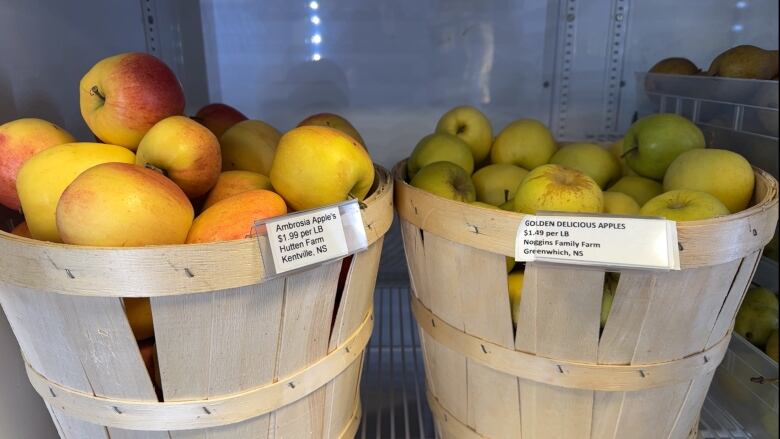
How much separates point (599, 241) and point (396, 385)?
673 millimetres

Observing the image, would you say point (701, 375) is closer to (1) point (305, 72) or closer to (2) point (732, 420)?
(2) point (732, 420)

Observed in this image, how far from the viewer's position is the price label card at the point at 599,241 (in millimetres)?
540

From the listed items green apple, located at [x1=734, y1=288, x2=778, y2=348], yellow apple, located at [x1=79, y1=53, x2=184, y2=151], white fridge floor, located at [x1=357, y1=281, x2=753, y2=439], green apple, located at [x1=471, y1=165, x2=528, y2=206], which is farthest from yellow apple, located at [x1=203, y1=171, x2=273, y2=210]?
green apple, located at [x1=734, y1=288, x2=778, y2=348]

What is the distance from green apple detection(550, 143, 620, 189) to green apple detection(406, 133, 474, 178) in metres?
0.15

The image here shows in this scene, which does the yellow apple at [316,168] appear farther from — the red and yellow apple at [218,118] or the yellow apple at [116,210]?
the red and yellow apple at [218,118]

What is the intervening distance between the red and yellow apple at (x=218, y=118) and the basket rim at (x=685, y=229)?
14.4 inches

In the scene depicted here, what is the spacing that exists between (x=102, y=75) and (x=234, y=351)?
1.23 ft

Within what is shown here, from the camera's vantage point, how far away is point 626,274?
1.83ft

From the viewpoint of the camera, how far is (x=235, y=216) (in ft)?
1.82

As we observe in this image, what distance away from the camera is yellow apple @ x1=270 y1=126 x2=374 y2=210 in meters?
0.62

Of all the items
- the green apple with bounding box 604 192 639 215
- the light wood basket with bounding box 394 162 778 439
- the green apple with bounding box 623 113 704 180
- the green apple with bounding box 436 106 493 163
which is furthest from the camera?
the green apple with bounding box 436 106 493 163

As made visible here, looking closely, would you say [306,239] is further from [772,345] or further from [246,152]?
[772,345]

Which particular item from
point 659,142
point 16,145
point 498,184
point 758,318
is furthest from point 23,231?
point 758,318

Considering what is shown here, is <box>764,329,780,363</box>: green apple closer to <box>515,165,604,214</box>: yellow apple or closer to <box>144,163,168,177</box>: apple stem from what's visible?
<box>515,165,604,214</box>: yellow apple
